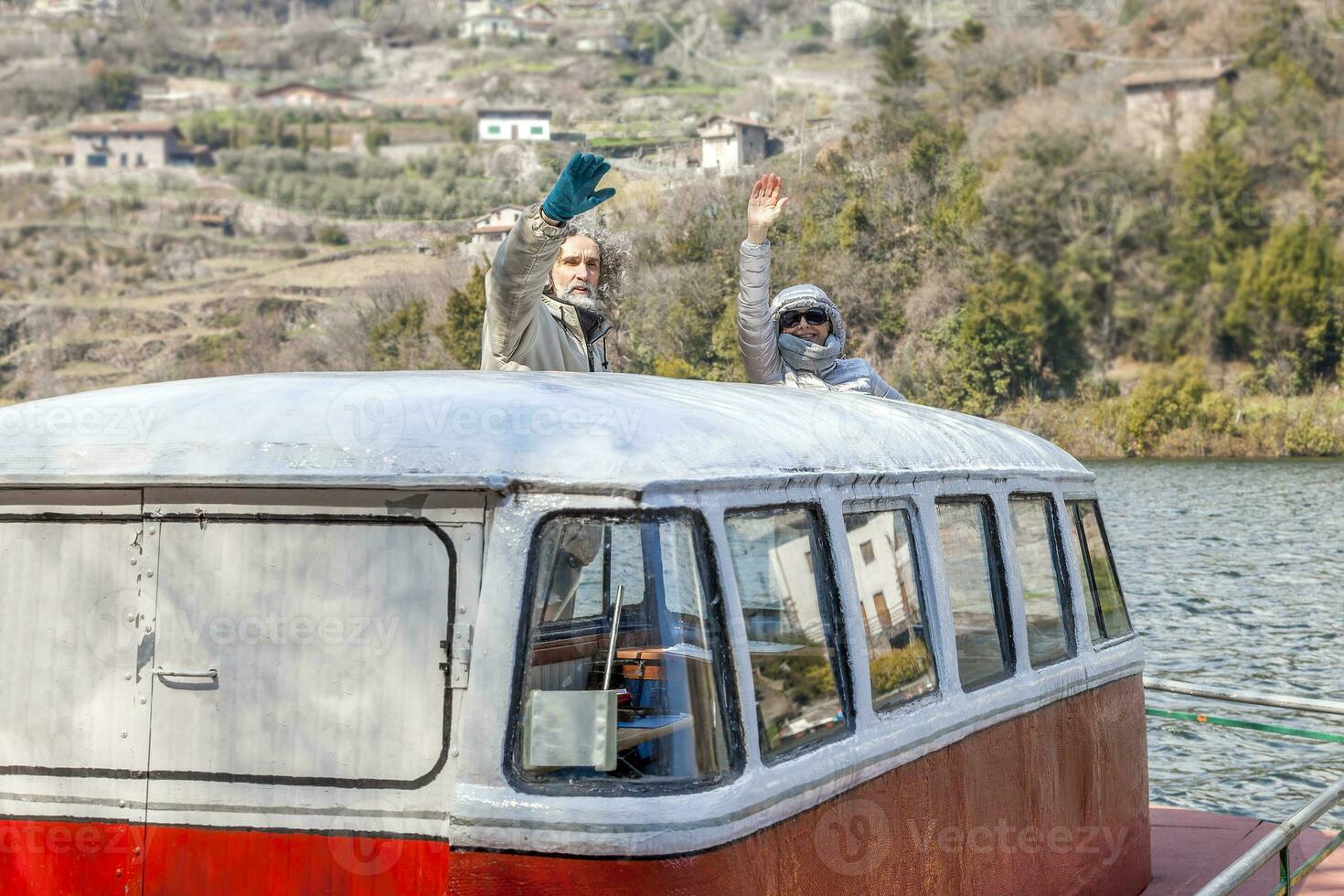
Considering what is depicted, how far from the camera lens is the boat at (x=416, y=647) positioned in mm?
3244

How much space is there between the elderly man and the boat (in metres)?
0.91

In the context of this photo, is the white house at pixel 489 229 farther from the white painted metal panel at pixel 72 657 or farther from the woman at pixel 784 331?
the white painted metal panel at pixel 72 657

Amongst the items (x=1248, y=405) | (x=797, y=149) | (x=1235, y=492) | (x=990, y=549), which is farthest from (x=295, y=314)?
(x=990, y=549)

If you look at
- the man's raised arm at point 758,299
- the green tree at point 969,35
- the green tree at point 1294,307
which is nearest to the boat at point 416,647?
the man's raised arm at point 758,299

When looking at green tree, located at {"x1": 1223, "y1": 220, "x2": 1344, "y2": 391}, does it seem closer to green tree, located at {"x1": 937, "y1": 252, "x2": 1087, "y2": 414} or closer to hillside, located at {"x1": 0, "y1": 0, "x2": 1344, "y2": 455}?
hillside, located at {"x1": 0, "y1": 0, "x2": 1344, "y2": 455}

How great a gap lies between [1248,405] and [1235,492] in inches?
997

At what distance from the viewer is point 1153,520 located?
130 ft

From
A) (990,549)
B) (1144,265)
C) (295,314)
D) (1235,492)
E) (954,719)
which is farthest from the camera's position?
(295,314)

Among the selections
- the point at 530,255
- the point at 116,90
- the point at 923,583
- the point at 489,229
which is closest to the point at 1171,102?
the point at 489,229

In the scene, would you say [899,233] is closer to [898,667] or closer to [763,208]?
[763,208]

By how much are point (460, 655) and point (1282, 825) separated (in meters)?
2.98

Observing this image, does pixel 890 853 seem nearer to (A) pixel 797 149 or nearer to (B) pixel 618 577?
(B) pixel 618 577

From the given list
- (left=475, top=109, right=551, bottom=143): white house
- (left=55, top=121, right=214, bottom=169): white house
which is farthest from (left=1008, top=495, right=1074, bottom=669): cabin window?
(left=55, top=121, right=214, bottom=169): white house

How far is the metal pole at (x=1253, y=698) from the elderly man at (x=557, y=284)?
2.91m
